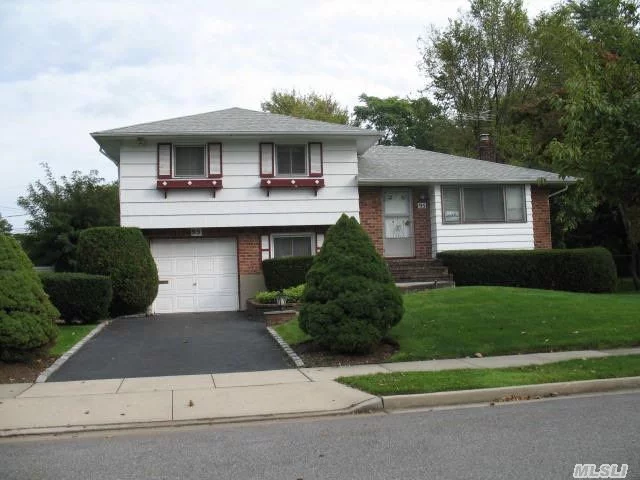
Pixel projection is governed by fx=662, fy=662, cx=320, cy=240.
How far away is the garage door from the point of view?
19.4 meters

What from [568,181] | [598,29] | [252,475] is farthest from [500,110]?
[252,475]

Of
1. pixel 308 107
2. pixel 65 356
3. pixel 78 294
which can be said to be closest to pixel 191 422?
pixel 65 356

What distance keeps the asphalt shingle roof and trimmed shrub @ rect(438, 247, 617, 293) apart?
4.78 metres

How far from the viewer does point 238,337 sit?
13812 millimetres

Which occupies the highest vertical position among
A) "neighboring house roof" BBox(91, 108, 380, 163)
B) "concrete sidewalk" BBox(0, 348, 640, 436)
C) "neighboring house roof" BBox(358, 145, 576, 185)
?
"neighboring house roof" BBox(91, 108, 380, 163)

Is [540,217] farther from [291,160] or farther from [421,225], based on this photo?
[291,160]

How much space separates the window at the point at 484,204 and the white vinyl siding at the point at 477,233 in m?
0.17

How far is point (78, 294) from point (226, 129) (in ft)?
21.4

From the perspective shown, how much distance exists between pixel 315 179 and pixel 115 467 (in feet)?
46.9

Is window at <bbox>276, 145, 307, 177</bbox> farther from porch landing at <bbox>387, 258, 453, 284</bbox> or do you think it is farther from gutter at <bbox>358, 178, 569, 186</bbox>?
porch landing at <bbox>387, 258, 453, 284</bbox>

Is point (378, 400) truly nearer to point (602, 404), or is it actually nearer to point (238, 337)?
point (602, 404)

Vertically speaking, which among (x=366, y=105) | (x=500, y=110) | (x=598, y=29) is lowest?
(x=598, y=29)

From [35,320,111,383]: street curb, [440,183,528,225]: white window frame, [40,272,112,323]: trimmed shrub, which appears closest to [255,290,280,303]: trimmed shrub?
[40,272,112,323]: trimmed shrub

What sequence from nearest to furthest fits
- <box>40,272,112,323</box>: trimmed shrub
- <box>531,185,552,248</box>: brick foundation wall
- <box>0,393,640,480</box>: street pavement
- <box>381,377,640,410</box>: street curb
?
1. <box>0,393,640,480</box>: street pavement
2. <box>381,377,640,410</box>: street curb
3. <box>40,272,112,323</box>: trimmed shrub
4. <box>531,185,552,248</box>: brick foundation wall
